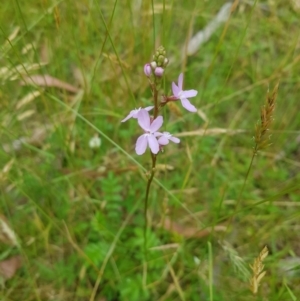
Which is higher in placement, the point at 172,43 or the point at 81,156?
the point at 172,43

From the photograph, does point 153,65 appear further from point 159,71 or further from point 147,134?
point 147,134

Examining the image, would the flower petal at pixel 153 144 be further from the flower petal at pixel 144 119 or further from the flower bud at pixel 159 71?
the flower bud at pixel 159 71

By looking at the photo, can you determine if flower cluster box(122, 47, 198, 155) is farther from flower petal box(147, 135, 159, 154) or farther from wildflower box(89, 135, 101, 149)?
wildflower box(89, 135, 101, 149)

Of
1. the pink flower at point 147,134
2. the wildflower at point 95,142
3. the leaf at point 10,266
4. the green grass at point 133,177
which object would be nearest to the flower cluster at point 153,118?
the pink flower at point 147,134

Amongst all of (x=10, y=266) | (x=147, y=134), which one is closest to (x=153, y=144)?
(x=147, y=134)

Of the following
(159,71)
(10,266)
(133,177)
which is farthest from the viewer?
(133,177)

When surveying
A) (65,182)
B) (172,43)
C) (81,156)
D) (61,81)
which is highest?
(172,43)

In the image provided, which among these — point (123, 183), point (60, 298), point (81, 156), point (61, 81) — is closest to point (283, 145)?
point (123, 183)

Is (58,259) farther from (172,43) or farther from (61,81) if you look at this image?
(172,43)
